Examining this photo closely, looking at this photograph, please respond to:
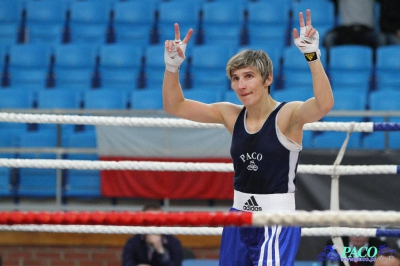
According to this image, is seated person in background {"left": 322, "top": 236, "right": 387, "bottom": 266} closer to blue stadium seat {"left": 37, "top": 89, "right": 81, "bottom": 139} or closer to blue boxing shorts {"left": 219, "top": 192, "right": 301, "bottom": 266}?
blue boxing shorts {"left": 219, "top": 192, "right": 301, "bottom": 266}

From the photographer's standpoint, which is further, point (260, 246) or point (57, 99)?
point (57, 99)

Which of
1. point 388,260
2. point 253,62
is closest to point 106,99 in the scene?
point 388,260

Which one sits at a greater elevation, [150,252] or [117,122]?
[117,122]

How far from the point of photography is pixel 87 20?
28.3ft

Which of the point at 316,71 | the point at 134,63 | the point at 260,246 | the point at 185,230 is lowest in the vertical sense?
the point at 185,230

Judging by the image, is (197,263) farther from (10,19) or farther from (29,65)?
(10,19)

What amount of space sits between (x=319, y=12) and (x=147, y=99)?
2695 millimetres

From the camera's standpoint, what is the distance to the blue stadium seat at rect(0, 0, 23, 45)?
28.4ft

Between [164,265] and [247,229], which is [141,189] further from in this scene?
[247,229]

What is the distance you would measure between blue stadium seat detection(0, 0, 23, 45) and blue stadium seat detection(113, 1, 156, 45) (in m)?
1.29

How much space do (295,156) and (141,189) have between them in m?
3.10

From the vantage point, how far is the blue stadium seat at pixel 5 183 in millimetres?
6223

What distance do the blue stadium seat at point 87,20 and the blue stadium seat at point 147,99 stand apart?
1.81 metres

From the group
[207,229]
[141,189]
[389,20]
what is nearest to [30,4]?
[141,189]
